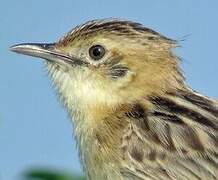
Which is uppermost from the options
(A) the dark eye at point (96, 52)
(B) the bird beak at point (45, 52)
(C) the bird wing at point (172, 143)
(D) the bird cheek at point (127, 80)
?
(B) the bird beak at point (45, 52)

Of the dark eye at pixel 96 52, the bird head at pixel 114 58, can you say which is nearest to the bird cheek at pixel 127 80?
the bird head at pixel 114 58

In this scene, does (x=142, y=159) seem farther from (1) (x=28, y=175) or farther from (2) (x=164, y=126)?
(1) (x=28, y=175)

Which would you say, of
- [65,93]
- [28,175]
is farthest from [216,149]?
[28,175]

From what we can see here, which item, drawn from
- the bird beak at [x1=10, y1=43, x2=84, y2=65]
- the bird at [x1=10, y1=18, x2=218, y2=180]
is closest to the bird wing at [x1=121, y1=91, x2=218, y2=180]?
the bird at [x1=10, y1=18, x2=218, y2=180]

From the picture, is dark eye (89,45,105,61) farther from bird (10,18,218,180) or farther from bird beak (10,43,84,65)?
bird beak (10,43,84,65)

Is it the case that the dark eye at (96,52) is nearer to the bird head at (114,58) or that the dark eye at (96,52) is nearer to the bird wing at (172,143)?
the bird head at (114,58)
